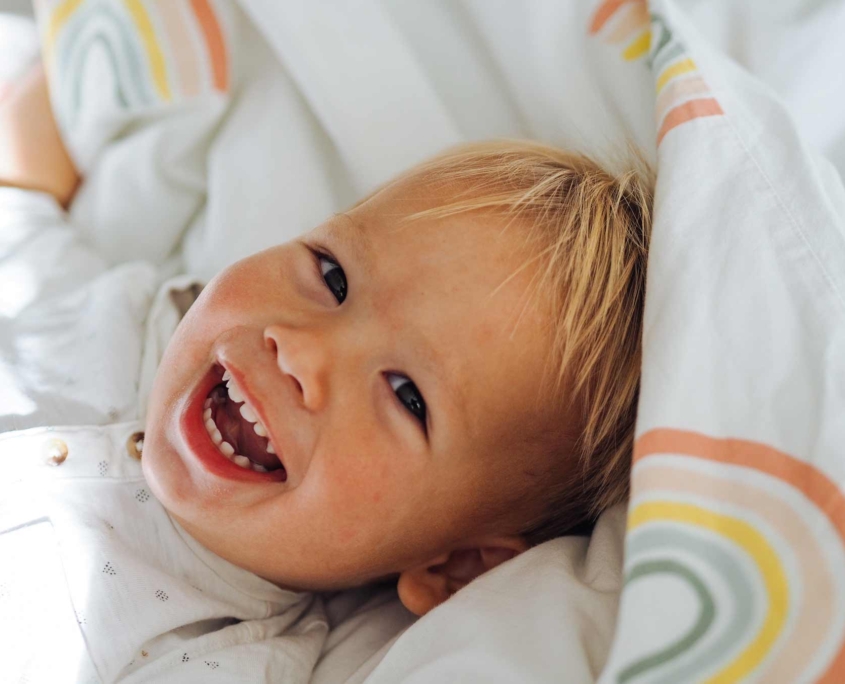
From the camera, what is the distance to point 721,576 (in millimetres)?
625

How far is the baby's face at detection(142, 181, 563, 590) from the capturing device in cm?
81

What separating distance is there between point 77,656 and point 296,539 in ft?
0.81

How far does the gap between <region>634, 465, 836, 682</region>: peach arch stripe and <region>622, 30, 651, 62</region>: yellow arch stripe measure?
2.04ft

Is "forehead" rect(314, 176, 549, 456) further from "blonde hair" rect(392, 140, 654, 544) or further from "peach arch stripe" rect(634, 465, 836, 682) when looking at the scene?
"peach arch stripe" rect(634, 465, 836, 682)

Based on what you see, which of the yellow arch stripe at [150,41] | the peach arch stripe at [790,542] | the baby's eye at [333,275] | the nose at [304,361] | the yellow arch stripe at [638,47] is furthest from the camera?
the yellow arch stripe at [150,41]

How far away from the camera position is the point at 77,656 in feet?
2.68

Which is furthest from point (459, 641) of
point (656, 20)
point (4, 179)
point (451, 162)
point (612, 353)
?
point (4, 179)

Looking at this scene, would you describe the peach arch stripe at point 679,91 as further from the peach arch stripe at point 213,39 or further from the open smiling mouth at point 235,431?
the peach arch stripe at point 213,39

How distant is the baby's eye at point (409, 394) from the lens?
83cm

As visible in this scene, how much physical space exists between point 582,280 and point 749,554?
13.2 inches

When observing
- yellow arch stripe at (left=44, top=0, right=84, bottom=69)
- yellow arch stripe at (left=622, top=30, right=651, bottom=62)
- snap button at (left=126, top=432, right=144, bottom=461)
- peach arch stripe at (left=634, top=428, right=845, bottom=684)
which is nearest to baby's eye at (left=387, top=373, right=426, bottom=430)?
peach arch stripe at (left=634, top=428, right=845, bottom=684)

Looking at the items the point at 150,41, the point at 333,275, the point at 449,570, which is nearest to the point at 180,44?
the point at 150,41

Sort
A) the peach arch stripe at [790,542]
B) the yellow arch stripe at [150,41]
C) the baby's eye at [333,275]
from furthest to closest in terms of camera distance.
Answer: the yellow arch stripe at [150,41], the baby's eye at [333,275], the peach arch stripe at [790,542]

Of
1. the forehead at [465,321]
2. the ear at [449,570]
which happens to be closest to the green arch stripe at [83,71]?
the forehead at [465,321]
